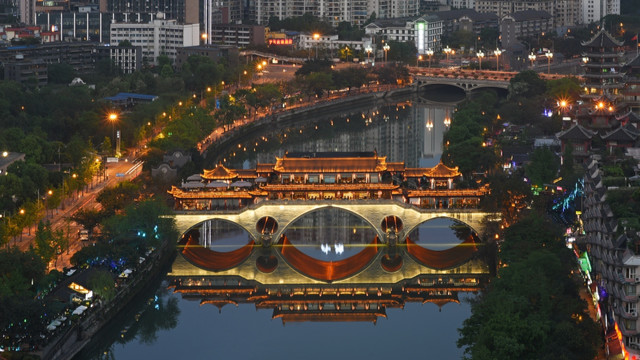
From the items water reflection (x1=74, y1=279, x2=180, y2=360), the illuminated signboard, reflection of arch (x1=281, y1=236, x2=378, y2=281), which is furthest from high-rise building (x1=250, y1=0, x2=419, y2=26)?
water reflection (x1=74, y1=279, x2=180, y2=360)

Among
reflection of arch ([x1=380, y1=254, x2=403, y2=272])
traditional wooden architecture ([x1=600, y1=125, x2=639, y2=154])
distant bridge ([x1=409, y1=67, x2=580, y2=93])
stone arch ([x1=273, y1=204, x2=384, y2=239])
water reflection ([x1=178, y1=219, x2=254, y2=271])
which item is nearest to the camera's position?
reflection of arch ([x1=380, y1=254, x2=403, y2=272])

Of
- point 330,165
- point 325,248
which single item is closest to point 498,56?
point 330,165

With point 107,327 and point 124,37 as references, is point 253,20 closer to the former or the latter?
point 124,37

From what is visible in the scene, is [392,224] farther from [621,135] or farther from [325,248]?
[621,135]

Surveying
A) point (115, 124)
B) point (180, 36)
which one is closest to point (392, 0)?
point (180, 36)

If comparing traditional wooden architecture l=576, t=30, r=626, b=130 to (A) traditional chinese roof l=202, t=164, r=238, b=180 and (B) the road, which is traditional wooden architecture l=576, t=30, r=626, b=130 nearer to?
(B) the road
